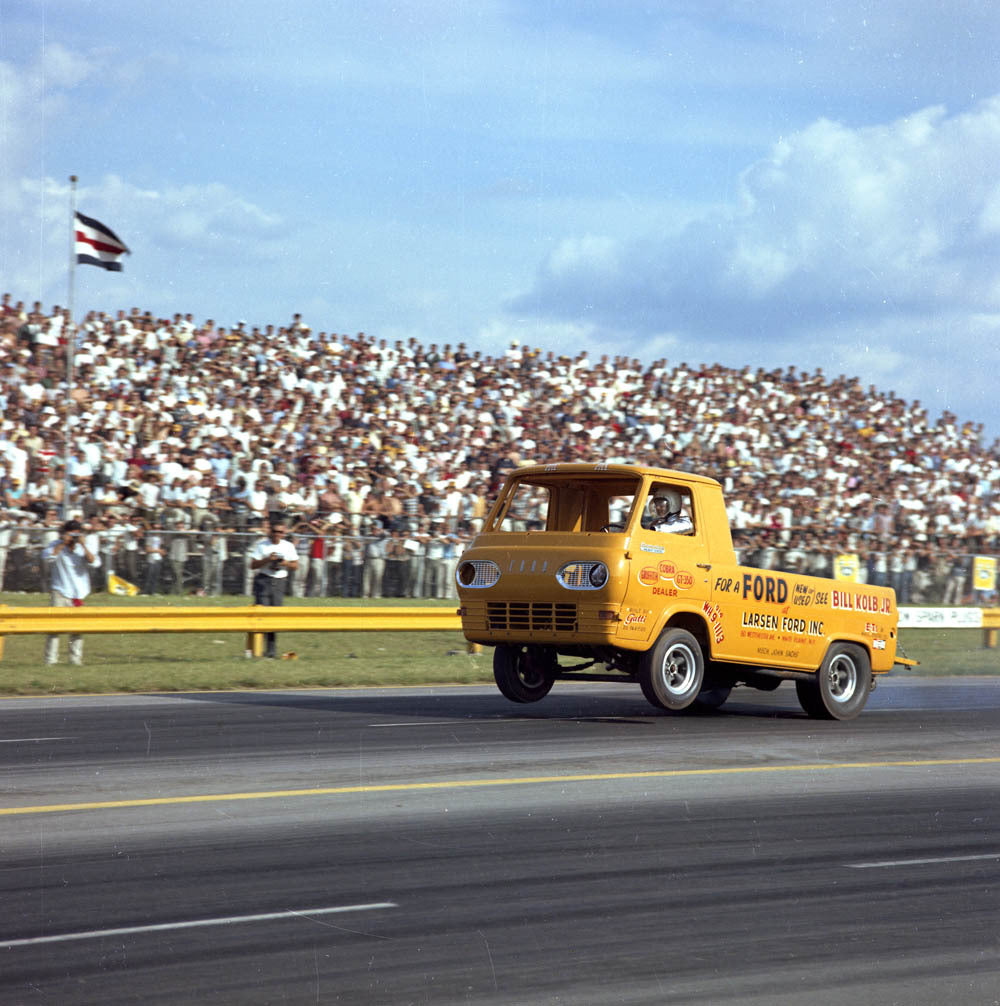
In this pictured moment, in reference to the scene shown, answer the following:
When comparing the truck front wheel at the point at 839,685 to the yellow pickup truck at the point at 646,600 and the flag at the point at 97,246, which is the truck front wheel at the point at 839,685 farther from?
the flag at the point at 97,246

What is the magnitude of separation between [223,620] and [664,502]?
680cm

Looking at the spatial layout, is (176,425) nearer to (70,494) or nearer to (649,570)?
(70,494)

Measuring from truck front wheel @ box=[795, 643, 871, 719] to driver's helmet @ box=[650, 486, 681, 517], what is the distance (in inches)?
90.6

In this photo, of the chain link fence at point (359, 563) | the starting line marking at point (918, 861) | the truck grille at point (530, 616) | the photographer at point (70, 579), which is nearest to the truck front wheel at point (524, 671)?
the truck grille at point (530, 616)

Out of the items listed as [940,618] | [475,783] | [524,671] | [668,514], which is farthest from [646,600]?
[940,618]

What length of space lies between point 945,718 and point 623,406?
49.1 ft

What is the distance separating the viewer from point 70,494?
2152 centimetres

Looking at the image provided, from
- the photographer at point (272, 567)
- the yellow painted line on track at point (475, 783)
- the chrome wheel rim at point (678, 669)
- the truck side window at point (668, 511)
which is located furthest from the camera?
the photographer at point (272, 567)

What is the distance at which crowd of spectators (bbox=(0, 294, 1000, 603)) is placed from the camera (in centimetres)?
2223

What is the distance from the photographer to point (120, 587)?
21969 millimetres

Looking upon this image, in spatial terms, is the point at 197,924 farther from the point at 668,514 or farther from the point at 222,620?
the point at 222,620

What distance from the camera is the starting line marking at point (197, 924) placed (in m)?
5.61

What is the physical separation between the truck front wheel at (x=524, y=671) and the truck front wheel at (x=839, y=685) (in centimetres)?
249

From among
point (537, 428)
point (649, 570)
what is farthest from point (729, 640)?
point (537, 428)
